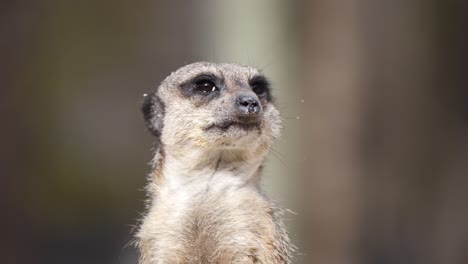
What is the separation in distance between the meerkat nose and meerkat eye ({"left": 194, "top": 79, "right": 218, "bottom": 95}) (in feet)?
0.57

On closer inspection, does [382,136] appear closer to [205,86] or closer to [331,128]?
[331,128]

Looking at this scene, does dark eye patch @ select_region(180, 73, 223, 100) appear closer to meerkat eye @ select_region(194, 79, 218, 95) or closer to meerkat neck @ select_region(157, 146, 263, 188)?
meerkat eye @ select_region(194, 79, 218, 95)

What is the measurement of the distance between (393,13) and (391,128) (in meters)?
0.84

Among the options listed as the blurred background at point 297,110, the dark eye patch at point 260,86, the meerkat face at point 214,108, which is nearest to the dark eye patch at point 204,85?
the meerkat face at point 214,108

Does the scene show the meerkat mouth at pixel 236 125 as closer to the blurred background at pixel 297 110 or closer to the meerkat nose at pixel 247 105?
the meerkat nose at pixel 247 105

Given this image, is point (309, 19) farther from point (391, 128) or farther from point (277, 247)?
point (277, 247)

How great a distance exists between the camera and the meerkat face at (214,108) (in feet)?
12.2

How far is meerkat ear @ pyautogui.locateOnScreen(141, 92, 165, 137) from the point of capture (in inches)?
158

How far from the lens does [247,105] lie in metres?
3.68

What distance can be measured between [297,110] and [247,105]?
3.87 meters

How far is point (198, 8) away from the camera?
347 inches

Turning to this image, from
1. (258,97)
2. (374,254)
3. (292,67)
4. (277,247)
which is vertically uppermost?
(258,97)

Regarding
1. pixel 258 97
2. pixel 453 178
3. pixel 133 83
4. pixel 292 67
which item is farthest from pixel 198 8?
pixel 258 97

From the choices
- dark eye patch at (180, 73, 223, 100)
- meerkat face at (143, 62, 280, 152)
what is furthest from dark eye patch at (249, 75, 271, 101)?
dark eye patch at (180, 73, 223, 100)
